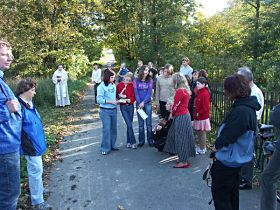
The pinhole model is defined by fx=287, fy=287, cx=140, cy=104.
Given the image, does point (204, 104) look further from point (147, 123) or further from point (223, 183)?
point (223, 183)

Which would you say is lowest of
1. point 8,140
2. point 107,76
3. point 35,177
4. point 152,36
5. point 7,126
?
point 35,177

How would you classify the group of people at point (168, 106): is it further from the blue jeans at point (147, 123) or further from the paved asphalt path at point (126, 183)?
the paved asphalt path at point (126, 183)

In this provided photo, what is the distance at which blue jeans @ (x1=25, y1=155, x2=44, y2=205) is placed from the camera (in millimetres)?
4074

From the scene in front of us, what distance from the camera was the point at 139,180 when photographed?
5.11 m

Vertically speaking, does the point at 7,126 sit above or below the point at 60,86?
below

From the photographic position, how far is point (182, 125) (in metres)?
5.55

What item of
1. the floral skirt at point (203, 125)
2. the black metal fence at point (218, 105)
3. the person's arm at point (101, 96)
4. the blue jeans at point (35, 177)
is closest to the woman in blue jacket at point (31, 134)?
the blue jeans at point (35, 177)

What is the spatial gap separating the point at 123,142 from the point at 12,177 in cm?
439

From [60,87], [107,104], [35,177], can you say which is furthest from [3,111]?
[60,87]

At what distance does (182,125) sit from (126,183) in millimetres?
1533

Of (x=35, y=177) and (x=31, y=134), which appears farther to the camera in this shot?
(x=35, y=177)

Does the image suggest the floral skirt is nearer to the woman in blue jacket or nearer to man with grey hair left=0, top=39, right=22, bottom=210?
the woman in blue jacket

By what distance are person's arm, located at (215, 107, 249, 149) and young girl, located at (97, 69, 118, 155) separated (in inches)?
143

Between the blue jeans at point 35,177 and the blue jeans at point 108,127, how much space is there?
2430mm
